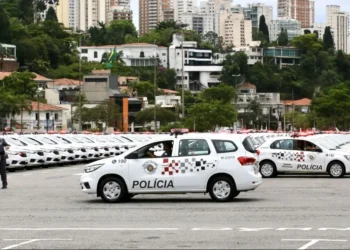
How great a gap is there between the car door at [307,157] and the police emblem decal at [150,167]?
12168 mm

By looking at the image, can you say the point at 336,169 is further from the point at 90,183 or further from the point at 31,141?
the point at 31,141

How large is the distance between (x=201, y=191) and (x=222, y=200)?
0.50 m

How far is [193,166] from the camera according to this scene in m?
25.2

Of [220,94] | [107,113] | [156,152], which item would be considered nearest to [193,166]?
[156,152]

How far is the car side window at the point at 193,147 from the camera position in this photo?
25.3 m

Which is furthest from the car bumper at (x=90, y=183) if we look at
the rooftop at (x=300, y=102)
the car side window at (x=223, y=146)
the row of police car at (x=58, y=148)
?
the rooftop at (x=300, y=102)

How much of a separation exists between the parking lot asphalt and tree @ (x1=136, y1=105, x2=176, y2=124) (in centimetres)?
10288

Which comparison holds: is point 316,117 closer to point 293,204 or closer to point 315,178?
point 315,178

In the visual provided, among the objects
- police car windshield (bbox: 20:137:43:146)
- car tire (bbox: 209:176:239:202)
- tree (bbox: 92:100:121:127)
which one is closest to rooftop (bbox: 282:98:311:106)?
tree (bbox: 92:100:121:127)

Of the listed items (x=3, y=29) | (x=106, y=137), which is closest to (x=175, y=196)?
(x=106, y=137)

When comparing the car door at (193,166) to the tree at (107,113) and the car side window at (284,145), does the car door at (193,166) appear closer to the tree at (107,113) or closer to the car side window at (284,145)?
the car side window at (284,145)

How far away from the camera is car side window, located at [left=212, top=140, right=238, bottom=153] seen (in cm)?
2531

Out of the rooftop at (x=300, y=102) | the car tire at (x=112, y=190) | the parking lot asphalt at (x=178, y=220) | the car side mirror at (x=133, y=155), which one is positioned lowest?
the parking lot asphalt at (x=178, y=220)

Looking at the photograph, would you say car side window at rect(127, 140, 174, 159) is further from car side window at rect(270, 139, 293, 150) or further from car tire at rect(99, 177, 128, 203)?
car side window at rect(270, 139, 293, 150)
